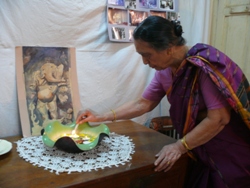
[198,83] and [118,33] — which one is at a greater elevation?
[118,33]

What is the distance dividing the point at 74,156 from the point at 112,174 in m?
0.17

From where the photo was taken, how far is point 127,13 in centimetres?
130

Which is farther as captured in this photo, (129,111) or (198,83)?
(129,111)

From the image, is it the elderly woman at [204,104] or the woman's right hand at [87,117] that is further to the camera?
the woman's right hand at [87,117]

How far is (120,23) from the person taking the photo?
1275mm

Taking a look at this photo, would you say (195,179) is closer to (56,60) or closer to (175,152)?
(175,152)

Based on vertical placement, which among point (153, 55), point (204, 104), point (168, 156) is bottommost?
point (168, 156)

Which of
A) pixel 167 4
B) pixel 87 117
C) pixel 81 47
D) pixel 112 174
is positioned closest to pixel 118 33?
pixel 81 47

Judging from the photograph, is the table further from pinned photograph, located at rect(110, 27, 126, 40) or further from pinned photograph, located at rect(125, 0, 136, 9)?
pinned photograph, located at rect(125, 0, 136, 9)

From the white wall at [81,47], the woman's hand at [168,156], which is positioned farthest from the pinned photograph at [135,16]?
the woman's hand at [168,156]

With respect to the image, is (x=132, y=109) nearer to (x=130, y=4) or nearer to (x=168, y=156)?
(x=168, y=156)

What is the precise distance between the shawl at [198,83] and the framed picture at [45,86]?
0.47 meters

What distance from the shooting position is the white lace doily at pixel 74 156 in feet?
2.56

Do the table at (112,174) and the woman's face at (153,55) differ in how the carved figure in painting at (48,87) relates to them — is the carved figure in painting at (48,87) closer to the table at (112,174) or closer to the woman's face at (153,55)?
the table at (112,174)
